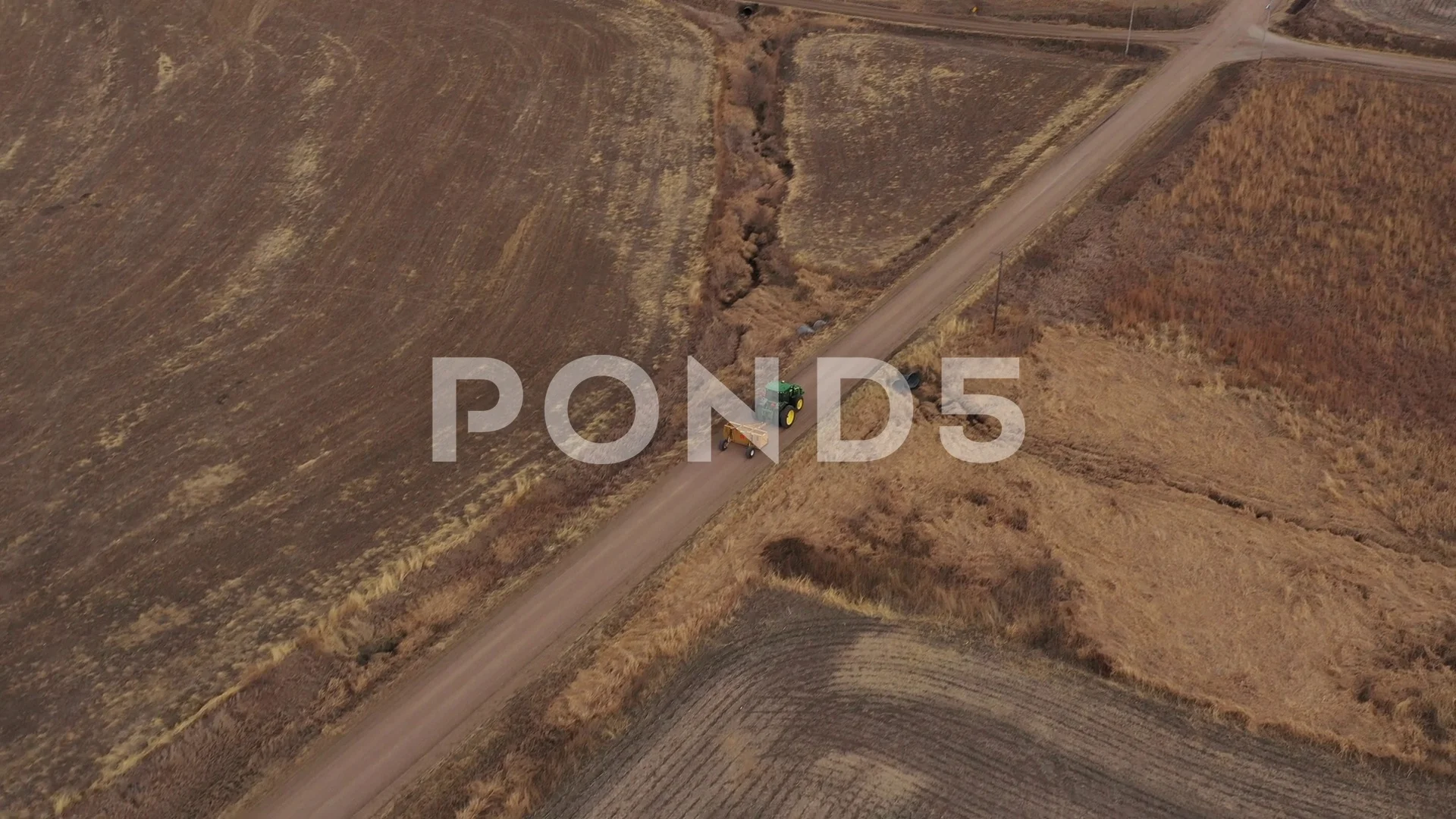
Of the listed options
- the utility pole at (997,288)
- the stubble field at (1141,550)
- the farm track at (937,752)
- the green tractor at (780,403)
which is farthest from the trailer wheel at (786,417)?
the farm track at (937,752)

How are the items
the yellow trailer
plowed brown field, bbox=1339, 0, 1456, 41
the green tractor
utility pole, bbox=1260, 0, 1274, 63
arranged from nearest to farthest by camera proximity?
the yellow trailer, the green tractor, utility pole, bbox=1260, 0, 1274, 63, plowed brown field, bbox=1339, 0, 1456, 41

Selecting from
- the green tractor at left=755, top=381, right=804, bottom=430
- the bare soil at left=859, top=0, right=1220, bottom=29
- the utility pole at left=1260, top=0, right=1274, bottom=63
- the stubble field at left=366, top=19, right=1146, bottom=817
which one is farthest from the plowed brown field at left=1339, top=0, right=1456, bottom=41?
the green tractor at left=755, top=381, right=804, bottom=430

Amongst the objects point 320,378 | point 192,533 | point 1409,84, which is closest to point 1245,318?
point 1409,84

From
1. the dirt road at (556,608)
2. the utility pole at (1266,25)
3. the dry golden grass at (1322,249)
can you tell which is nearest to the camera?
the dirt road at (556,608)

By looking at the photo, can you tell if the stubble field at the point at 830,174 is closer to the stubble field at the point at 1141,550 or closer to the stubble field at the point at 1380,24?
the stubble field at the point at 1141,550

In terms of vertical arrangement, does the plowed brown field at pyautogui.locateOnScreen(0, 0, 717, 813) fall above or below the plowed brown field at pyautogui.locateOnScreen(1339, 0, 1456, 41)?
below

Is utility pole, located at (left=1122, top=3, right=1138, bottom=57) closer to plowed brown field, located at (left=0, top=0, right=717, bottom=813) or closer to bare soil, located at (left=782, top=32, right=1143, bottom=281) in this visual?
bare soil, located at (left=782, top=32, right=1143, bottom=281)
